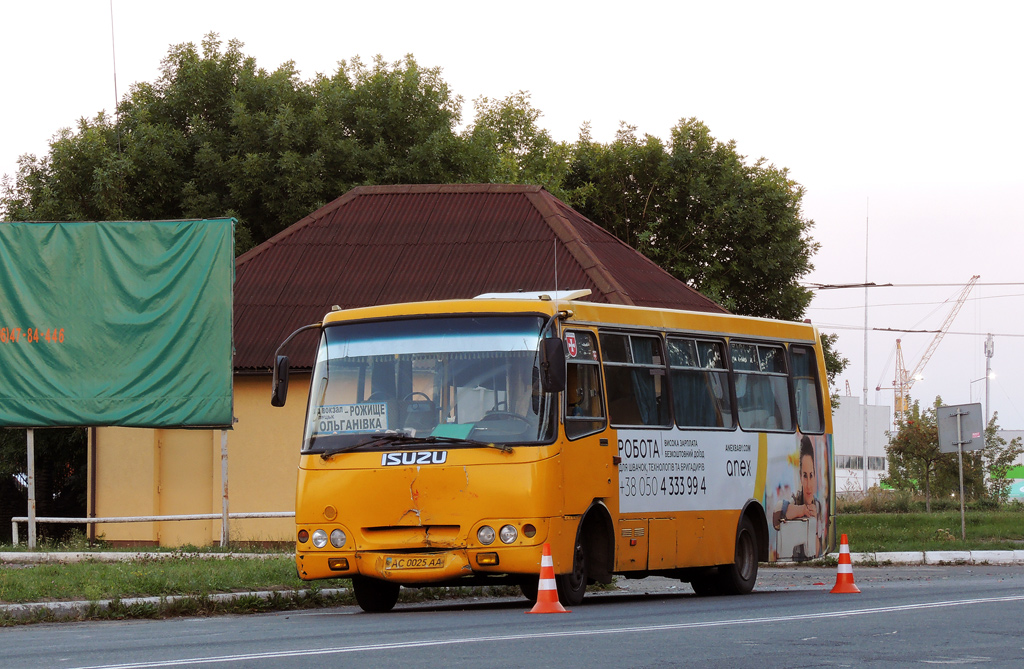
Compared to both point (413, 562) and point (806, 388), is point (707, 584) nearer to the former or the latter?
point (806, 388)

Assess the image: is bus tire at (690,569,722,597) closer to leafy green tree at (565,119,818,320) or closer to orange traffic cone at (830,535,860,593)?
orange traffic cone at (830,535,860,593)

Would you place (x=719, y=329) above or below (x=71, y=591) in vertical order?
above

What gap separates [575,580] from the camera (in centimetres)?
1351

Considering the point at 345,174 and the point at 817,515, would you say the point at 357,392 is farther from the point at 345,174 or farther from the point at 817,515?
the point at 345,174

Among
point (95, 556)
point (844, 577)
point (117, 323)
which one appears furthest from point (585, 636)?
point (117, 323)

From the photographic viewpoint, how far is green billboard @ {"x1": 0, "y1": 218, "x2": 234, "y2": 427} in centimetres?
2289

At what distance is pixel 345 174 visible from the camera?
36031 millimetres

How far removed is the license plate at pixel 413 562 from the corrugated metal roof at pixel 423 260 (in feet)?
43.9

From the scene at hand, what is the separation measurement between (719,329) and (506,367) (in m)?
4.11

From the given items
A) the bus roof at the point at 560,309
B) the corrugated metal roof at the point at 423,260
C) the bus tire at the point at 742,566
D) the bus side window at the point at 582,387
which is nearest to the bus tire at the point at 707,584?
the bus tire at the point at 742,566

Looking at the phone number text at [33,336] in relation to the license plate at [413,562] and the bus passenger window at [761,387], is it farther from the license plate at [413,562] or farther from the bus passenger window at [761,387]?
the license plate at [413,562]

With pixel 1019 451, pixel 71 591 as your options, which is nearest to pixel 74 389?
pixel 71 591

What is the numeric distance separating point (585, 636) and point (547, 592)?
2.64 meters

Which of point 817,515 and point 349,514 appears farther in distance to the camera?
point 817,515
